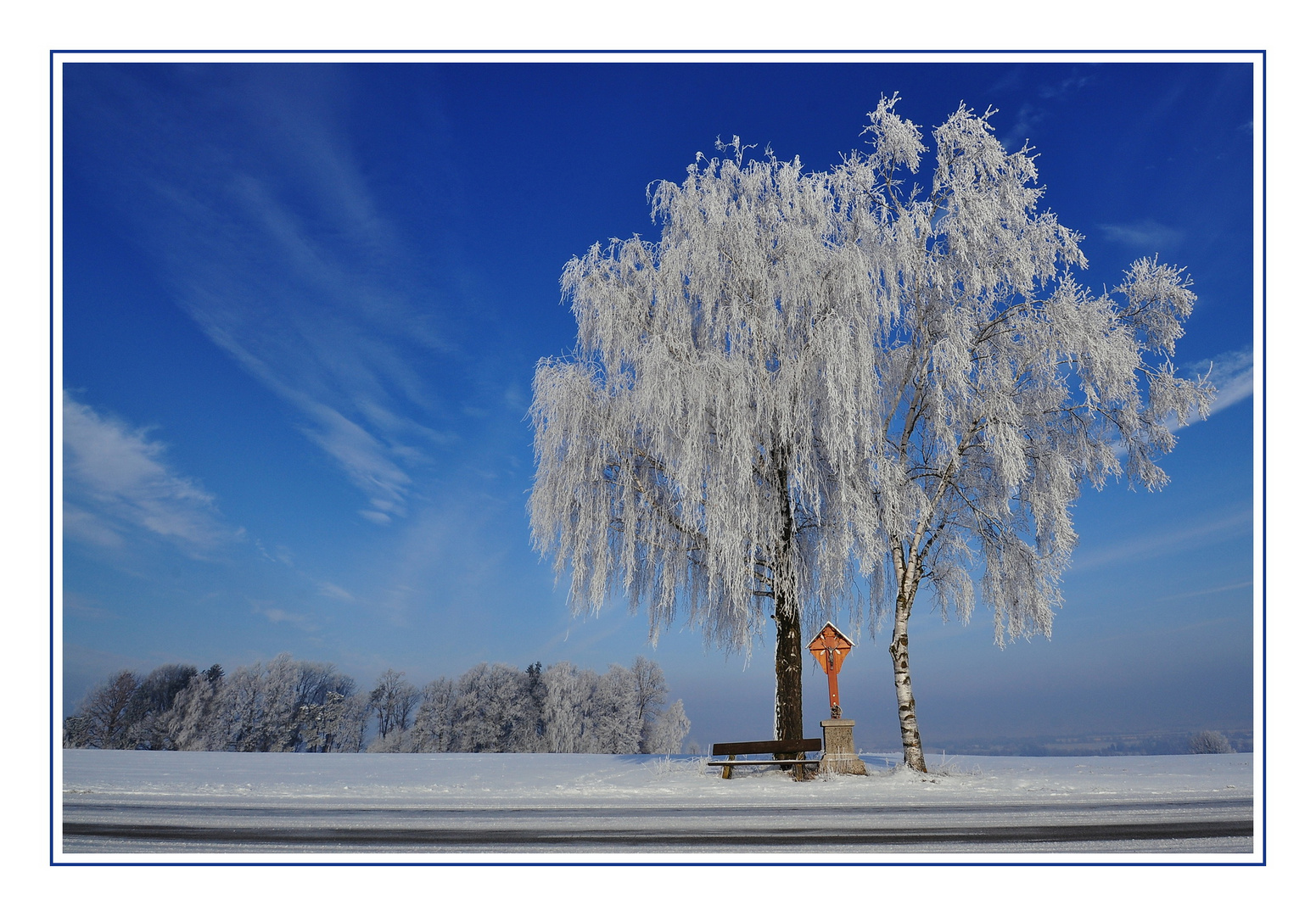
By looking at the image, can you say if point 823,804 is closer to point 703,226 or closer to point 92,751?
point 703,226

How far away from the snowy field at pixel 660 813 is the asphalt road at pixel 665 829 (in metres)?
0.03

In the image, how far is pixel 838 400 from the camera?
1158cm

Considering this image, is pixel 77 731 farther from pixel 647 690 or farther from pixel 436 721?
pixel 647 690

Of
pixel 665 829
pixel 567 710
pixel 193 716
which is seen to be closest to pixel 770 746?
pixel 665 829

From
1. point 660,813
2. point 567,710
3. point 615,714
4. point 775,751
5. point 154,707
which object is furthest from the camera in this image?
point 615,714

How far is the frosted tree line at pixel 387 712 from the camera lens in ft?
105

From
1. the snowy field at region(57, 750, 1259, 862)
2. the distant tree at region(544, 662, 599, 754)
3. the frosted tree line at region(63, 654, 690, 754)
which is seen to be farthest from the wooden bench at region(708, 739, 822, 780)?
the distant tree at region(544, 662, 599, 754)

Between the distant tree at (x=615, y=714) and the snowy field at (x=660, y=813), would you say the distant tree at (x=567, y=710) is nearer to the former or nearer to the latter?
the distant tree at (x=615, y=714)

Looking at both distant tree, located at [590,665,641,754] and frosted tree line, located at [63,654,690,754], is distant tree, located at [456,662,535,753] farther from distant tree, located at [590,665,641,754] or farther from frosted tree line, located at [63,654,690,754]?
distant tree, located at [590,665,641,754]

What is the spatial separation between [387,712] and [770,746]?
31.7 m

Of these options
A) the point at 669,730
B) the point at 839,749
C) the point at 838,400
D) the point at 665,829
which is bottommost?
the point at 669,730

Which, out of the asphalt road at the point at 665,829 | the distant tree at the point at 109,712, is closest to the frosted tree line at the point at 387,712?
the distant tree at the point at 109,712

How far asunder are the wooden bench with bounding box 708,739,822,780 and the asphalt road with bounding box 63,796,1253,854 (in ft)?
9.96
